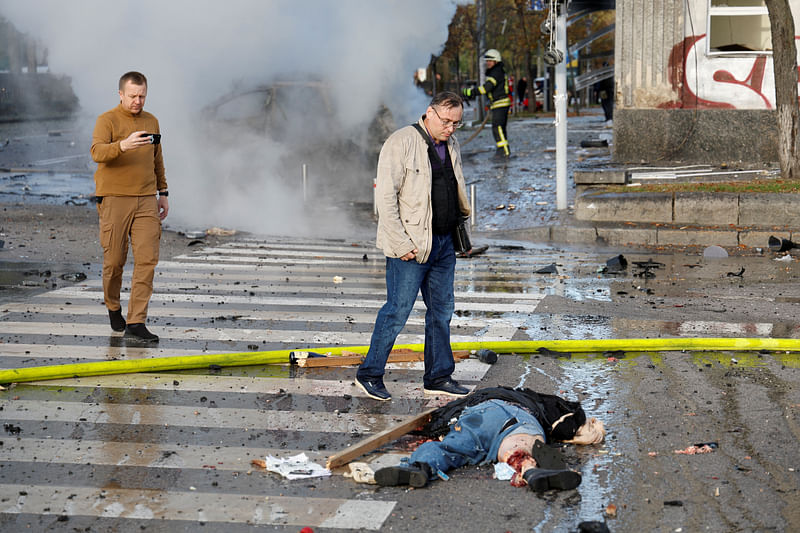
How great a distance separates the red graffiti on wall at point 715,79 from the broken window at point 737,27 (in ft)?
0.77

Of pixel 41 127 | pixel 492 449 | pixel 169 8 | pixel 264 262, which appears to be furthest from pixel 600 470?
pixel 41 127

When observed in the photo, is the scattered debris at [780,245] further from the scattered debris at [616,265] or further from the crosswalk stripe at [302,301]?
the crosswalk stripe at [302,301]

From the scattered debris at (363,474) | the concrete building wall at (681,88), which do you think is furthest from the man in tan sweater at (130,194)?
the concrete building wall at (681,88)

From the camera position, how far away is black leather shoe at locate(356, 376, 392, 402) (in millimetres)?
6094

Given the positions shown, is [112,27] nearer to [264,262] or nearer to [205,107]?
[205,107]

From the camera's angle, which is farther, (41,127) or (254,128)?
(41,127)

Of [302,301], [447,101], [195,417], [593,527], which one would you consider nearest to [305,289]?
[302,301]

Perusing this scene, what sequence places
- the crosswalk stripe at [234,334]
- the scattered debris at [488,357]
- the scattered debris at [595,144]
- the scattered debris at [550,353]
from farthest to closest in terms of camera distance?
the scattered debris at [595,144], the crosswalk stripe at [234,334], the scattered debris at [550,353], the scattered debris at [488,357]

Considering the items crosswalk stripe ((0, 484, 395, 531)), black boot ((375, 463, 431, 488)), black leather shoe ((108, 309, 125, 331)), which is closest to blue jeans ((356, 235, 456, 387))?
black boot ((375, 463, 431, 488))

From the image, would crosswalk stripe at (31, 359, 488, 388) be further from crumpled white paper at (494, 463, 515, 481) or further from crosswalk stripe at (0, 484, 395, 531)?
crosswalk stripe at (0, 484, 395, 531)

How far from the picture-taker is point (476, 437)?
4898 mm

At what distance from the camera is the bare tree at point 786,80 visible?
14.3 meters

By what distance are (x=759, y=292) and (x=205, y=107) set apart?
11647 mm

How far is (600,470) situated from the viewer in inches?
189
